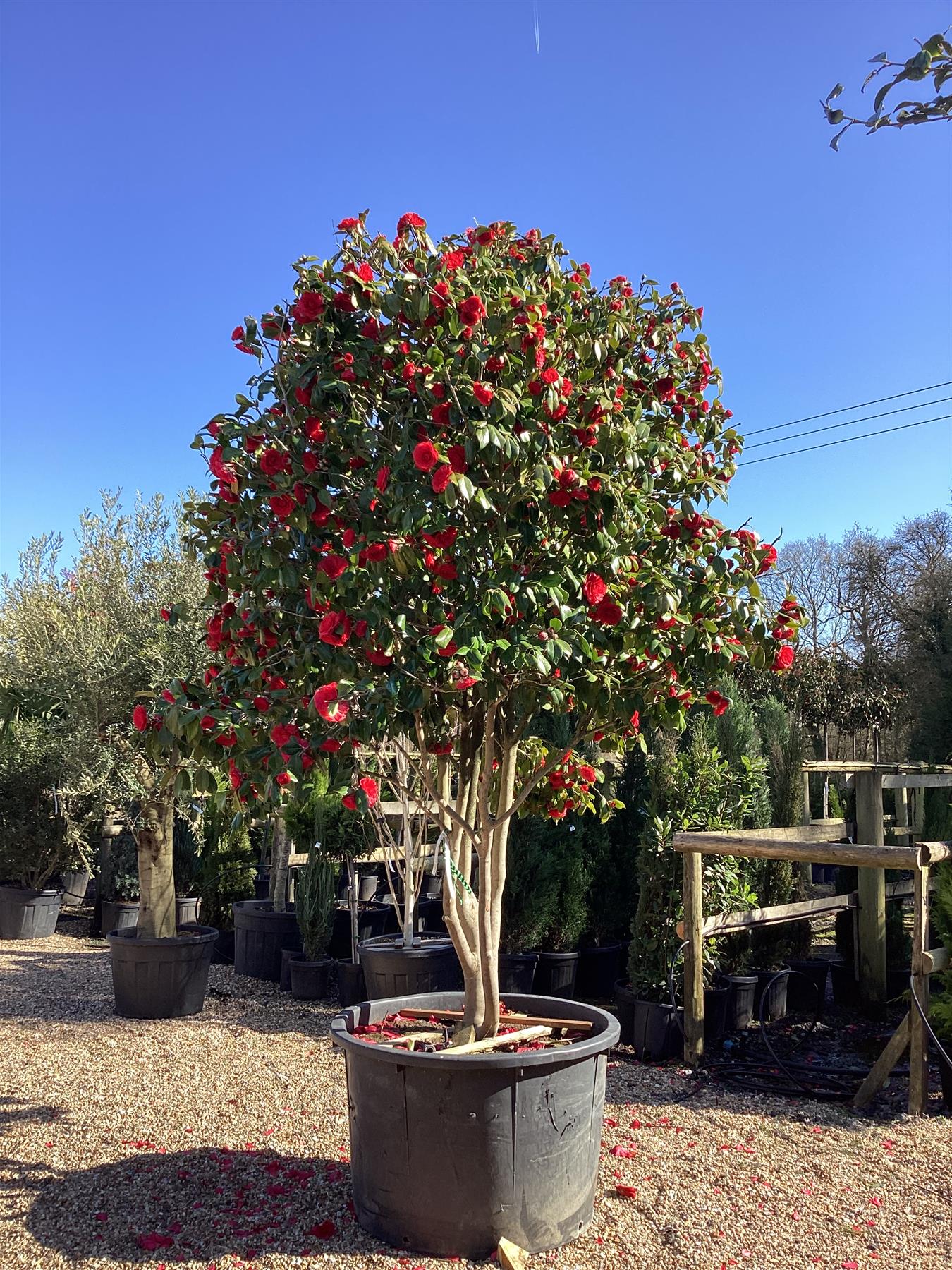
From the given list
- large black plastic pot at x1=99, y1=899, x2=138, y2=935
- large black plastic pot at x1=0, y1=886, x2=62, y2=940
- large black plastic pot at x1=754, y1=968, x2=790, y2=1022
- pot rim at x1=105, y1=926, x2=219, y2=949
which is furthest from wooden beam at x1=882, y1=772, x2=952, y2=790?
large black plastic pot at x1=0, y1=886, x2=62, y2=940

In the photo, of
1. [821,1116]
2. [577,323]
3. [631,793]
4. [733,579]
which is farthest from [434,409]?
[631,793]

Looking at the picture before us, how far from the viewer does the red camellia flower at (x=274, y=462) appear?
2.81 meters

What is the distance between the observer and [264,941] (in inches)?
282

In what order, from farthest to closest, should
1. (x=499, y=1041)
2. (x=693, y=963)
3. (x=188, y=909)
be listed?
1. (x=188, y=909)
2. (x=693, y=963)
3. (x=499, y=1041)

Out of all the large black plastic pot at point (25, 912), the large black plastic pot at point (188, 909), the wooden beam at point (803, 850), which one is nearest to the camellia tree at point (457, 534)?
the wooden beam at point (803, 850)

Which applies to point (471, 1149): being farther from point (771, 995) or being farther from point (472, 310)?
point (771, 995)

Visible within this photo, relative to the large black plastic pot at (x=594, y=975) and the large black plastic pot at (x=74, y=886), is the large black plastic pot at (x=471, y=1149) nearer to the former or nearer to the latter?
the large black plastic pot at (x=594, y=975)

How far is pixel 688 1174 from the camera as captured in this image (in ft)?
11.6

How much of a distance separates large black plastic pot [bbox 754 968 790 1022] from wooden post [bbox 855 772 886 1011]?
57 cm

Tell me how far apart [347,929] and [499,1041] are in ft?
13.9

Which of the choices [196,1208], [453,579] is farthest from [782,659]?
[196,1208]

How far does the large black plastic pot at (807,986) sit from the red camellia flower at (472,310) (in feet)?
17.3

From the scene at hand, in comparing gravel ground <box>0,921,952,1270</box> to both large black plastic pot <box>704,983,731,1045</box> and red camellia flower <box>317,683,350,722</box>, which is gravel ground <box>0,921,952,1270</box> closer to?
large black plastic pot <box>704,983,731,1045</box>

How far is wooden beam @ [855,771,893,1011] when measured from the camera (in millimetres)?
6340
